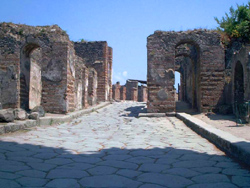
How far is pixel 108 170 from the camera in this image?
3061 mm

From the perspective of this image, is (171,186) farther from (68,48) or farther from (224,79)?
(224,79)

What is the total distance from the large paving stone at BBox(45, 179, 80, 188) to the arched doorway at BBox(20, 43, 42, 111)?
25.9 ft

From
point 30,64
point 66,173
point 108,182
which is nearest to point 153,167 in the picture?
point 108,182

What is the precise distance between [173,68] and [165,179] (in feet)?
29.9

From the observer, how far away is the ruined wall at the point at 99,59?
63.2 feet

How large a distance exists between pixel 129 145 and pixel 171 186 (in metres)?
2.23

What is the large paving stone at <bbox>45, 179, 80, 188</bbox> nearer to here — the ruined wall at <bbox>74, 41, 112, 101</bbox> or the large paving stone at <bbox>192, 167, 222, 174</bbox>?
the large paving stone at <bbox>192, 167, 222, 174</bbox>

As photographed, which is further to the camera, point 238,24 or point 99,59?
point 99,59

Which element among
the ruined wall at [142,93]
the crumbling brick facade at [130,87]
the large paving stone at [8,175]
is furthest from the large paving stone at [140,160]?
the ruined wall at [142,93]

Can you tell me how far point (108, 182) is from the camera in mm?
2615

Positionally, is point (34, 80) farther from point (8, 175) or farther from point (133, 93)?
point (133, 93)

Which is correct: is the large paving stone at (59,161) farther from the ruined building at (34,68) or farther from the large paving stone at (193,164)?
the ruined building at (34,68)

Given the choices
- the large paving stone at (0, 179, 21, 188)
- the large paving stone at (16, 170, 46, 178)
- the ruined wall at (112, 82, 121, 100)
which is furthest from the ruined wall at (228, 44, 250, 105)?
the ruined wall at (112, 82, 121, 100)

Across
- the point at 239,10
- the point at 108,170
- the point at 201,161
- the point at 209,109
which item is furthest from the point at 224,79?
the point at 108,170
